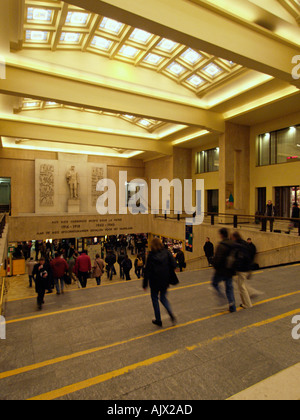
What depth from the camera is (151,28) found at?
20.3 feet

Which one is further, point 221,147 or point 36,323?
point 221,147

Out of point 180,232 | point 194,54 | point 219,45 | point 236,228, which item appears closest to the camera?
point 219,45

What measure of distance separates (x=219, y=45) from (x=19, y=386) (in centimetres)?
789

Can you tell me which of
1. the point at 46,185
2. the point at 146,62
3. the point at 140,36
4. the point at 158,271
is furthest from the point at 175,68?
the point at 46,185

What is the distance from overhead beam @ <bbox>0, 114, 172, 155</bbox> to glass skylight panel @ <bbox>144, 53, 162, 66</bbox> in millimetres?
6984

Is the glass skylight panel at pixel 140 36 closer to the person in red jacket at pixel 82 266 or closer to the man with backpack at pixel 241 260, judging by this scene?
the person in red jacket at pixel 82 266

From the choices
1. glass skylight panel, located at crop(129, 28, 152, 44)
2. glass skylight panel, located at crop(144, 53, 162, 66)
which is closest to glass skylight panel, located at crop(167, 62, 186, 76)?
glass skylight panel, located at crop(144, 53, 162, 66)

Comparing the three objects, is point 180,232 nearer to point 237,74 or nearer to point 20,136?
point 237,74

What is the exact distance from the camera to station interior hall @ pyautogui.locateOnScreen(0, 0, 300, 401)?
280cm

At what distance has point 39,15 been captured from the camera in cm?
849

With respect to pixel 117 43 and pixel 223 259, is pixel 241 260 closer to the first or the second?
pixel 223 259

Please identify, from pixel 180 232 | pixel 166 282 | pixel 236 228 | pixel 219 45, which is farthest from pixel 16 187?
pixel 166 282

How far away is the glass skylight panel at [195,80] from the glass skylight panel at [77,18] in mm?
5126

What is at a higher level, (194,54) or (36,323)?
(194,54)
